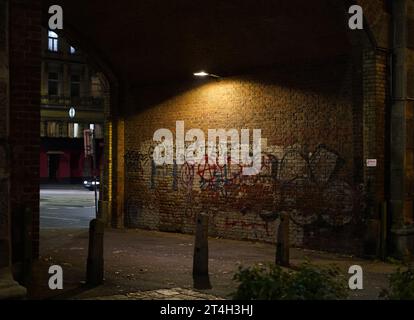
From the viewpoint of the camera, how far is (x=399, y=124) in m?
12.9

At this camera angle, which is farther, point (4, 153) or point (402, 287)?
point (4, 153)

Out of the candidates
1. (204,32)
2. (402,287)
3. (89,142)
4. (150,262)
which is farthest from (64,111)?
(402,287)

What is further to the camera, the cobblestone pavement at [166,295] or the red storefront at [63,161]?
the red storefront at [63,161]

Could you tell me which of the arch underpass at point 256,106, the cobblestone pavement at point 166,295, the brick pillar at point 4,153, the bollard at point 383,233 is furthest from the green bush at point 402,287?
the arch underpass at point 256,106

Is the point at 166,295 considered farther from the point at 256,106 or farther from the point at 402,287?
the point at 256,106

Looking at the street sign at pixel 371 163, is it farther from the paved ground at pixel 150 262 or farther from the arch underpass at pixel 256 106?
the paved ground at pixel 150 262

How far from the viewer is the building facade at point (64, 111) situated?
174 ft

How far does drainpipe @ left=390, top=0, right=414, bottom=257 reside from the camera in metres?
12.9

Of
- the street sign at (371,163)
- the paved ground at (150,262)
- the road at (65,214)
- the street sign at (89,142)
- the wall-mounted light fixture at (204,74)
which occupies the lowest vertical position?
the paved ground at (150,262)

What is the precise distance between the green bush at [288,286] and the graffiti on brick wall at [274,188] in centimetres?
Result: 801

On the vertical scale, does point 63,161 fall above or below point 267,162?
above

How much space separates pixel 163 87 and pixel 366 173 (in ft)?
21.9

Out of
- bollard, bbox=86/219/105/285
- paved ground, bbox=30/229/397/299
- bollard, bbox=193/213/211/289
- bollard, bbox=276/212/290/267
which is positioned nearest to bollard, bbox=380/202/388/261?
paved ground, bbox=30/229/397/299

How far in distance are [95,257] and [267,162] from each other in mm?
6407
